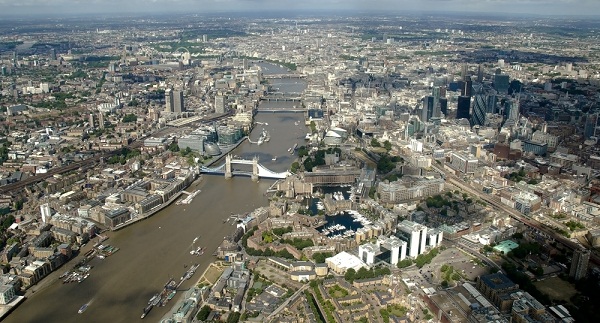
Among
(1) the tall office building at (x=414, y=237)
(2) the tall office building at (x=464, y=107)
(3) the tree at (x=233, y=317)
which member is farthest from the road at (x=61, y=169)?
(2) the tall office building at (x=464, y=107)

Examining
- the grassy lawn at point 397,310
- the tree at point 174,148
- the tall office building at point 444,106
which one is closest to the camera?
the grassy lawn at point 397,310

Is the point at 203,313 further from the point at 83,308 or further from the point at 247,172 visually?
the point at 247,172

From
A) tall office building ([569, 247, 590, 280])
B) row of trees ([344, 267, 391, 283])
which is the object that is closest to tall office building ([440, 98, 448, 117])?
tall office building ([569, 247, 590, 280])

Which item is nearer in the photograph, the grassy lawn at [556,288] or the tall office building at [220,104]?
the grassy lawn at [556,288]

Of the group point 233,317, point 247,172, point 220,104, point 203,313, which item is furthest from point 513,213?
point 220,104

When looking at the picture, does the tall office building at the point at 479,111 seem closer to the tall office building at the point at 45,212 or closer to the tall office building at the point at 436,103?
the tall office building at the point at 436,103

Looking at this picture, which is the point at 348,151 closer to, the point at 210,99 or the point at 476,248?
the point at 476,248
